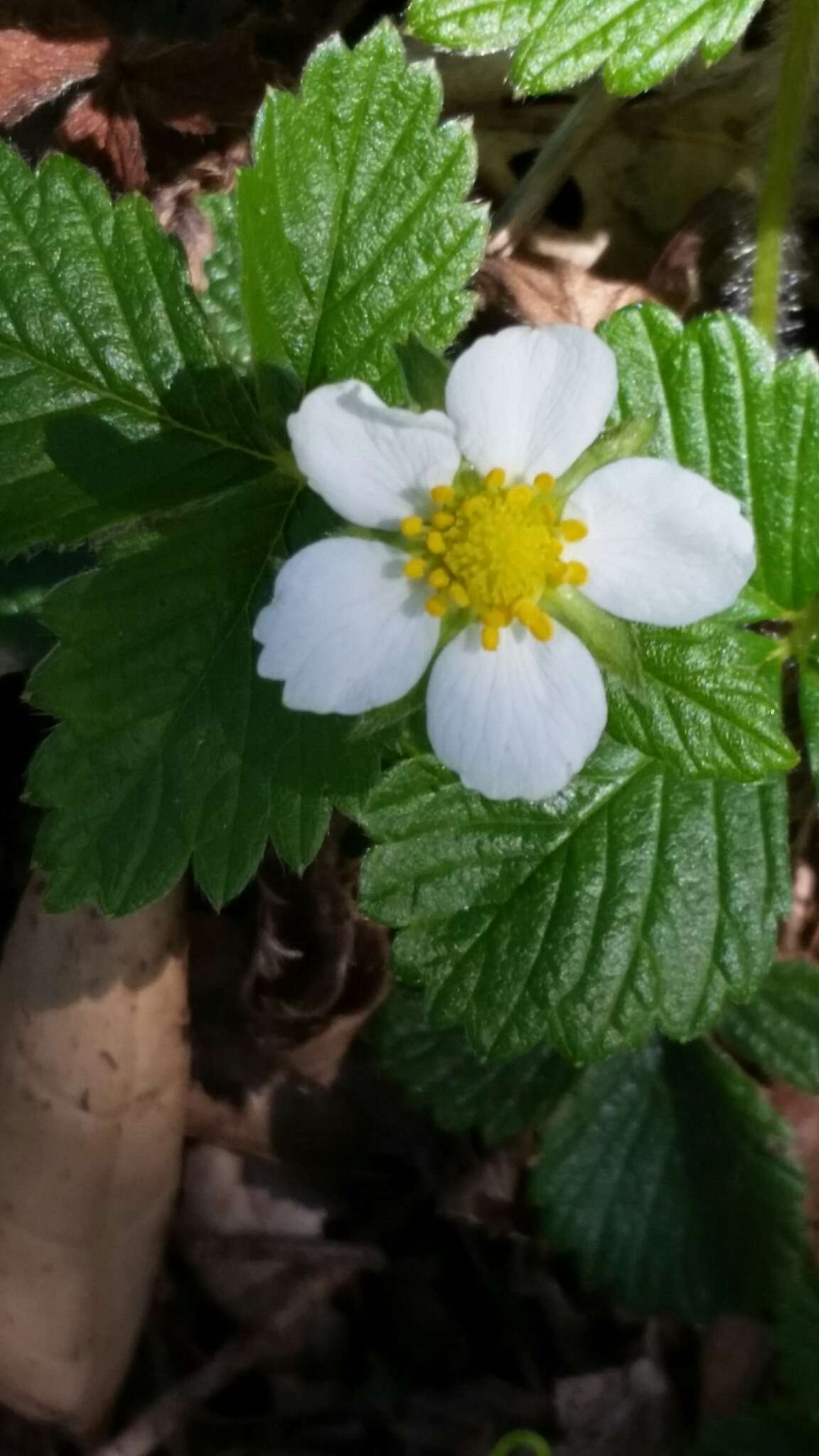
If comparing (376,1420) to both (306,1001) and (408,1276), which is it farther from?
(306,1001)

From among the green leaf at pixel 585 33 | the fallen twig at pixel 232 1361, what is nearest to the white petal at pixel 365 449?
the green leaf at pixel 585 33

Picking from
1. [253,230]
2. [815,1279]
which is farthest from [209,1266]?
[253,230]

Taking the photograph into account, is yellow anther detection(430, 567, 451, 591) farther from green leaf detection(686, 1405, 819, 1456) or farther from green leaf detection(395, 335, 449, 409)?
green leaf detection(686, 1405, 819, 1456)

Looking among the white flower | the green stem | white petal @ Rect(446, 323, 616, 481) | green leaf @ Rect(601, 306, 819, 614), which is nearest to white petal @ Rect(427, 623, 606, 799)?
the white flower

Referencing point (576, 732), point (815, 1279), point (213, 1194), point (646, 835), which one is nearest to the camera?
point (576, 732)

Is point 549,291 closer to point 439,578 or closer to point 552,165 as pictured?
point 552,165

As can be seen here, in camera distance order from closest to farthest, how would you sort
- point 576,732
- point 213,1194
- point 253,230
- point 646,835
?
point 576,732
point 253,230
point 646,835
point 213,1194

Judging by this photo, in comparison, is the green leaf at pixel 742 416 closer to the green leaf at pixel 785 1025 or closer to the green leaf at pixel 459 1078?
the green leaf at pixel 785 1025

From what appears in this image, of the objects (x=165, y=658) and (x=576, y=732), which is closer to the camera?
(x=576, y=732)

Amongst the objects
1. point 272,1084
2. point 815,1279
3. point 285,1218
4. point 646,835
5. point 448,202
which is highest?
point 448,202
